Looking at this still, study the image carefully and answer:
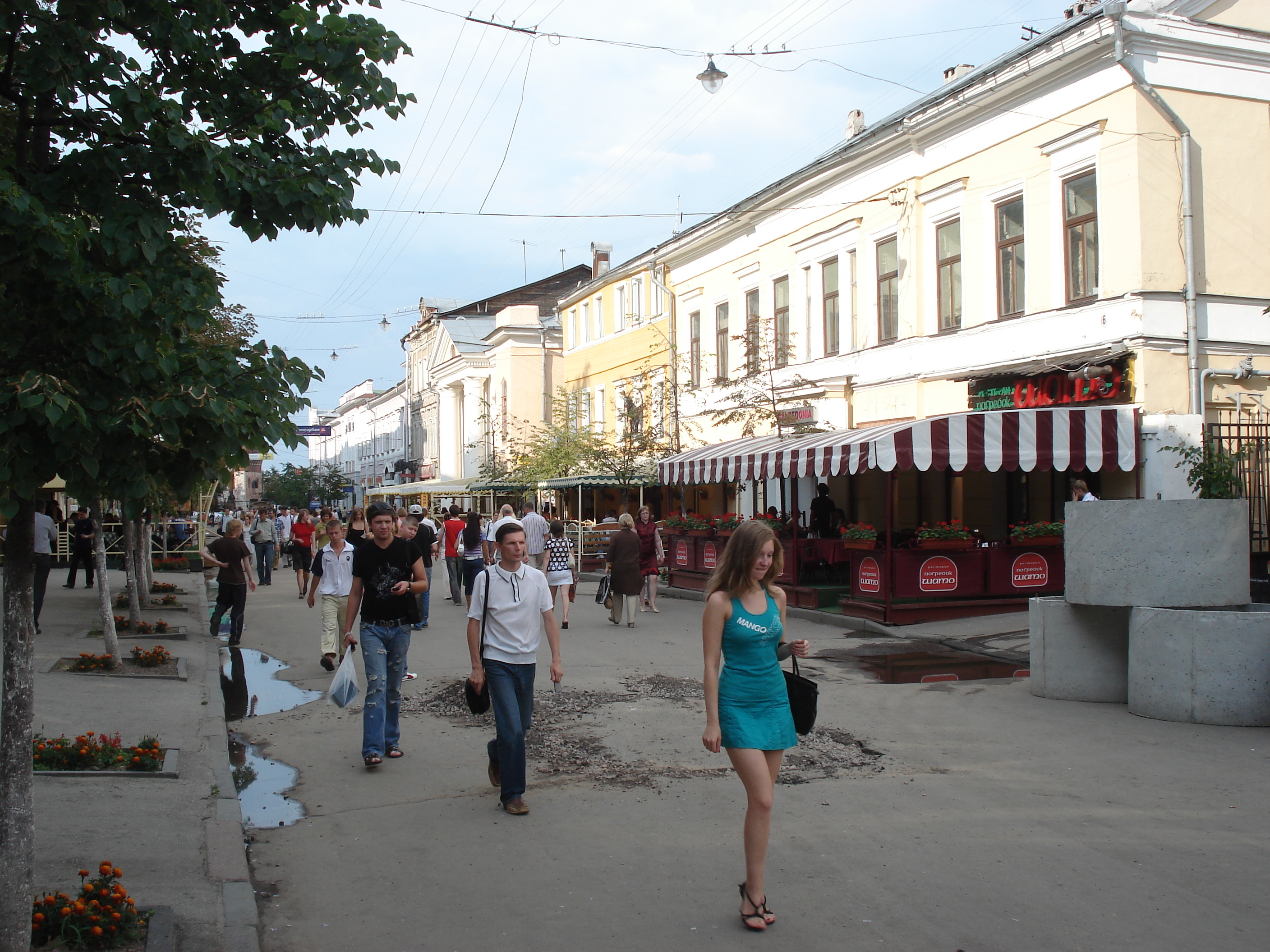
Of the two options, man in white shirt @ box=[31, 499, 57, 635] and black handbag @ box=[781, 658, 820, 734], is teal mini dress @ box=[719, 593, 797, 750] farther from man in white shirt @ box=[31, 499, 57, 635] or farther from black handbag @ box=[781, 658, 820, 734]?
man in white shirt @ box=[31, 499, 57, 635]

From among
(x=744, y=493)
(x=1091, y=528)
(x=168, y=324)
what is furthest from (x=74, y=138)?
(x=744, y=493)

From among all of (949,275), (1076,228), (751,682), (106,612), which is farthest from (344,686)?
(949,275)

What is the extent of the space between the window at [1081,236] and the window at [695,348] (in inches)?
532

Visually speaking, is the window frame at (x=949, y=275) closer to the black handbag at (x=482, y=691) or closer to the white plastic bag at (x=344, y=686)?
the white plastic bag at (x=344, y=686)

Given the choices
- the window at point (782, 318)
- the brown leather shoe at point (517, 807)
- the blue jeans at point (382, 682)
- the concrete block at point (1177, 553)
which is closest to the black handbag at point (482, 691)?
the brown leather shoe at point (517, 807)

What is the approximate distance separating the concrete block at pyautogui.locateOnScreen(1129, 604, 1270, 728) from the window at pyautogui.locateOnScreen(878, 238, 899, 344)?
14.1 metres

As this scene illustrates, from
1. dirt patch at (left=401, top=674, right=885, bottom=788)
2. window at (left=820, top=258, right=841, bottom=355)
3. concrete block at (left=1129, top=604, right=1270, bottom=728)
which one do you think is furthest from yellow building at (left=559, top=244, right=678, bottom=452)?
concrete block at (left=1129, top=604, right=1270, bottom=728)

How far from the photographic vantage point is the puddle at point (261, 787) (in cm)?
639

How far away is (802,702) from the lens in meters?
4.96

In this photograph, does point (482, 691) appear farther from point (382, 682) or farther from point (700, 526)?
point (700, 526)

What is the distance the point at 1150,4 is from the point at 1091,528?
1234 centimetres

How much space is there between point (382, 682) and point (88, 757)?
1.90 metres

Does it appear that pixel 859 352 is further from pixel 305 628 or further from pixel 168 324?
pixel 168 324

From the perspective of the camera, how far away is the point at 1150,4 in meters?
17.5
